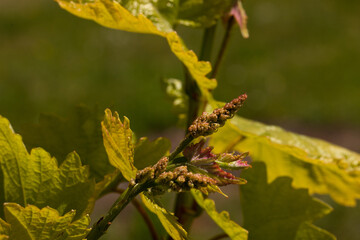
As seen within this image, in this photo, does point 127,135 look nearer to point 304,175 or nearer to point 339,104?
point 304,175

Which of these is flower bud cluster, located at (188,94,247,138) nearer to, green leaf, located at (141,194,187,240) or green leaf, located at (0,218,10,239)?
green leaf, located at (141,194,187,240)

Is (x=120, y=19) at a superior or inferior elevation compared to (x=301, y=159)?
superior

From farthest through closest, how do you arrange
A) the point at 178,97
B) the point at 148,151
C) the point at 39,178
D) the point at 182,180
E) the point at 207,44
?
the point at 178,97
the point at 207,44
the point at 148,151
the point at 39,178
the point at 182,180

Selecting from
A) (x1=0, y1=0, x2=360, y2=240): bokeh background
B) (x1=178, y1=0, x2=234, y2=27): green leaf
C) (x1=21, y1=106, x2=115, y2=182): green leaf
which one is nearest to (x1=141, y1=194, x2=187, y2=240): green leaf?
(x1=21, y1=106, x2=115, y2=182): green leaf

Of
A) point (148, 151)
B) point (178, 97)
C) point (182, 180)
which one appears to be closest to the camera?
point (182, 180)

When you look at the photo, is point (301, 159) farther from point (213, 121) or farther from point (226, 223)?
point (213, 121)

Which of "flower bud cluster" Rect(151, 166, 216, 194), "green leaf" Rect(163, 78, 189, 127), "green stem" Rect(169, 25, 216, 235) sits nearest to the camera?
"flower bud cluster" Rect(151, 166, 216, 194)

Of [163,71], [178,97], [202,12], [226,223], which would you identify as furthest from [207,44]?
[163,71]
